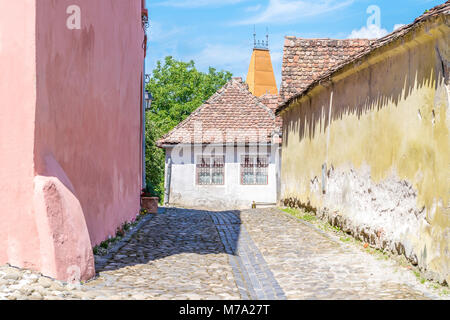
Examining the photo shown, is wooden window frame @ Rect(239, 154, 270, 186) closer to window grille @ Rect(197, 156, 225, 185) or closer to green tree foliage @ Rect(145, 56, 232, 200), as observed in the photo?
window grille @ Rect(197, 156, 225, 185)

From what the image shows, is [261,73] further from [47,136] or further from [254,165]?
[47,136]

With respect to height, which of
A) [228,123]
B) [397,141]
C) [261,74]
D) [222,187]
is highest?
[261,74]

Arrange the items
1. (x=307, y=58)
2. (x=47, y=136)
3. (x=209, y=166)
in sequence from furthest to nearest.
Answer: (x=209, y=166), (x=307, y=58), (x=47, y=136)

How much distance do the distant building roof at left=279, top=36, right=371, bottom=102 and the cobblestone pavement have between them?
29.8ft

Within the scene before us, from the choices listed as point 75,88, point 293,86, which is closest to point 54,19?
point 75,88

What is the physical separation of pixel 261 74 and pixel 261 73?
0.10 metres

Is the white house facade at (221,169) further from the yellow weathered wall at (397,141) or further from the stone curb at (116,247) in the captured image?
→ the stone curb at (116,247)

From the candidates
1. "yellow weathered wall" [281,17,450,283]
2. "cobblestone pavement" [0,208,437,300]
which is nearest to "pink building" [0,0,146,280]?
"cobblestone pavement" [0,208,437,300]

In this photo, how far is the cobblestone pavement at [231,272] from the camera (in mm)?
5875

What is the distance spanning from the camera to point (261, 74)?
49.8 m

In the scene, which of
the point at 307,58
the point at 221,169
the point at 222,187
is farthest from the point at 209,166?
the point at 307,58

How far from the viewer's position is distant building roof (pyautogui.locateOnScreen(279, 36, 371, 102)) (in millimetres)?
19453

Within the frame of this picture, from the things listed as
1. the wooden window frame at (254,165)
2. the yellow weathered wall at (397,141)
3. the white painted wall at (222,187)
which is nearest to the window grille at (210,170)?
the white painted wall at (222,187)
